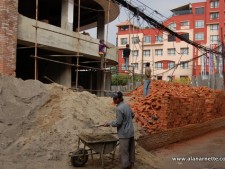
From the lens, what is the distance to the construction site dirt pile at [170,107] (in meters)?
12.1

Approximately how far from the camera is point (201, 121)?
15812 mm

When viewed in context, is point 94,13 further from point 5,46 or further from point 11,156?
point 11,156

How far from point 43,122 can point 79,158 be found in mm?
2219

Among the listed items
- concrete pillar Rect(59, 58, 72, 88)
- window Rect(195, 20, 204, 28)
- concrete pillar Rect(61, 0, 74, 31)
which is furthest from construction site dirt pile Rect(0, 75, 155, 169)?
window Rect(195, 20, 204, 28)

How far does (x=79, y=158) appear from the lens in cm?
740

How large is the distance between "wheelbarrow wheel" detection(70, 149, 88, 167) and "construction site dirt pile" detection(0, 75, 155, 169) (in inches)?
5.2

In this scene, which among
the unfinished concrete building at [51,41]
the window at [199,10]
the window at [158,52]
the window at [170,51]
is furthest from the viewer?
the window at [158,52]

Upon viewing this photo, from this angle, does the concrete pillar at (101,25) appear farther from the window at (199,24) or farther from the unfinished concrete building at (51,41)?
the window at (199,24)

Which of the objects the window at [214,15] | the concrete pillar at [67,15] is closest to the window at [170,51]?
the window at [214,15]

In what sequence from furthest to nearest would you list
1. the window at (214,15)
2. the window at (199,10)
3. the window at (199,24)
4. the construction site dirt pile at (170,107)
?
the window at (199,10)
the window at (199,24)
the window at (214,15)
the construction site dirt pile at (170,107)

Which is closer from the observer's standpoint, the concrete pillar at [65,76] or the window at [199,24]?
the concrete pillar at [65,76]

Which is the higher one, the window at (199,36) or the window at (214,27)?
the window at (214,27)

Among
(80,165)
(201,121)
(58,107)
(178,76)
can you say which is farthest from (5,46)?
(178,76)

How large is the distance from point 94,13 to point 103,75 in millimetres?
4163
